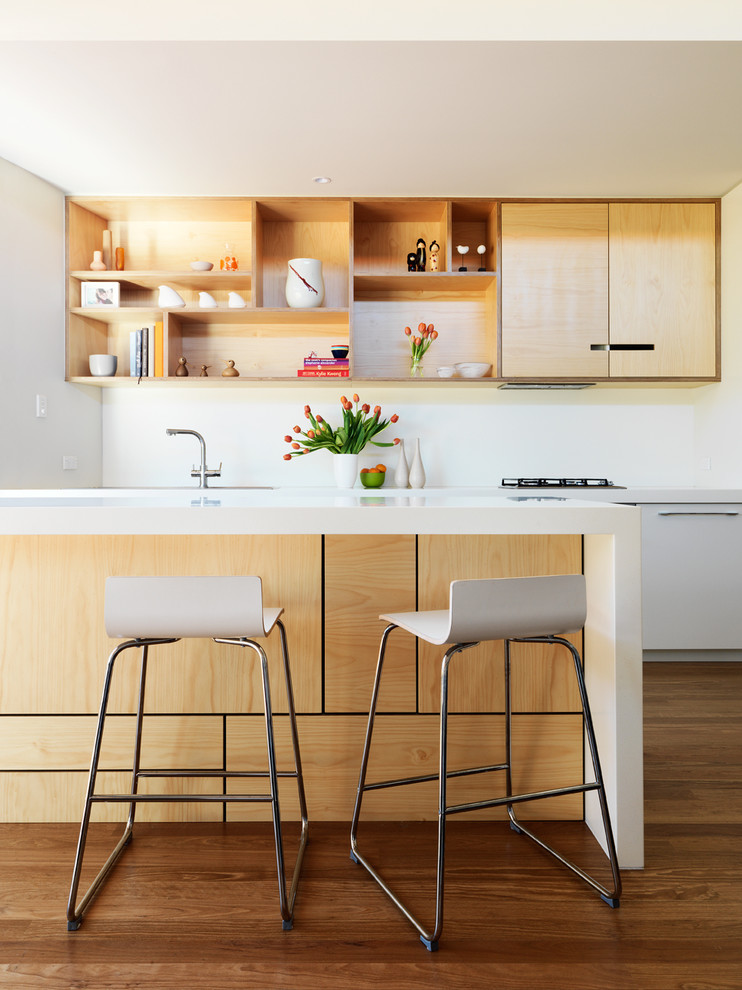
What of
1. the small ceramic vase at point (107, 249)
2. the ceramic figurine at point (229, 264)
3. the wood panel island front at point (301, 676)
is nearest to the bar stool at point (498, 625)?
the wood panel island front at point (301, 676)

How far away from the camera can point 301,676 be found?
2143 mm

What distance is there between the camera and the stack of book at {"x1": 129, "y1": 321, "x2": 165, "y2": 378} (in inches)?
158

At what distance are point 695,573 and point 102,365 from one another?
10.8 ft

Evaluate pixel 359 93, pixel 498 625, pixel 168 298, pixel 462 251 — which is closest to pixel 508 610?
pixel 498 625

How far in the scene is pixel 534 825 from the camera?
Result: 84.2 inches

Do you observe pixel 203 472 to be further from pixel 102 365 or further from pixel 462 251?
pixel 462 251

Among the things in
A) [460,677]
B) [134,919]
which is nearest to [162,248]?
[460,677]

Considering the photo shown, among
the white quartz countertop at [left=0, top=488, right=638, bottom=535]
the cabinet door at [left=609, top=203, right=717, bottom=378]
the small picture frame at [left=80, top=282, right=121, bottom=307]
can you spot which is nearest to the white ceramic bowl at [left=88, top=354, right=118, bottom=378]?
the small picture frame at [left=80, top=282, right=121, bottom=307]

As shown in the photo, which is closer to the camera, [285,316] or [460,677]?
[460,677]

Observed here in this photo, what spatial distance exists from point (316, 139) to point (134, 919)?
9.78 ft

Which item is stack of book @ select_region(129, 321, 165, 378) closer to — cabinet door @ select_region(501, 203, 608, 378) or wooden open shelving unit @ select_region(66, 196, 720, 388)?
wooden open shelving unit @ select_region(66, 196, 720, 388)

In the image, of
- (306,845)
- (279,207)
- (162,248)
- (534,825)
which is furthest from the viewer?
(162,248)

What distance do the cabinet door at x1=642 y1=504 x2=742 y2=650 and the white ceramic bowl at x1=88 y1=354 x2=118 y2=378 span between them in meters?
2.90

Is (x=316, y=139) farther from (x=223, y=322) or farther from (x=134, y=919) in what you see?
(x=134, y=919)
